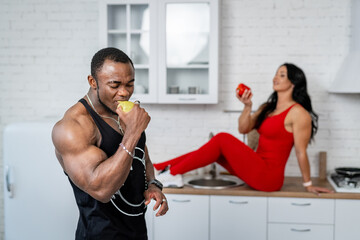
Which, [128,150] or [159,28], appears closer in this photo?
[128,150]

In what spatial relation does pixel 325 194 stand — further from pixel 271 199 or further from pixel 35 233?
pixel 35 233

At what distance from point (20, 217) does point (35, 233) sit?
16 centimetres

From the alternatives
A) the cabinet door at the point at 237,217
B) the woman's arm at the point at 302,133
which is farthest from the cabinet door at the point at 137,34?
the woman's arm at the point at 302,133

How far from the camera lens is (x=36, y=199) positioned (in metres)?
2.83

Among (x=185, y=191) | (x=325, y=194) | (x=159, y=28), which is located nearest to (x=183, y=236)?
(x=185, y=191)

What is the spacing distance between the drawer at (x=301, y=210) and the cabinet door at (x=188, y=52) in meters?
0.91

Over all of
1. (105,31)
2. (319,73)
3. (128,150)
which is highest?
(105,31)

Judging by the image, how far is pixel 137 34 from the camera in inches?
123

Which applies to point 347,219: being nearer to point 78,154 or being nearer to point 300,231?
point 300,231

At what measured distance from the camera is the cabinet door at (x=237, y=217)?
282cm

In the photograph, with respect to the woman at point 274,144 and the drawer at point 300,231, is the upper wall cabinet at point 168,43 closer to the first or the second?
the woman at point 274,144

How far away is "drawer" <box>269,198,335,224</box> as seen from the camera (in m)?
2.79

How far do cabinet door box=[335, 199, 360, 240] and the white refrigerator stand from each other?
182 centimetres

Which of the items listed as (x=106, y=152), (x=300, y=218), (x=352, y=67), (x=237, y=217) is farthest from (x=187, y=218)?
(x=352, y=67)
